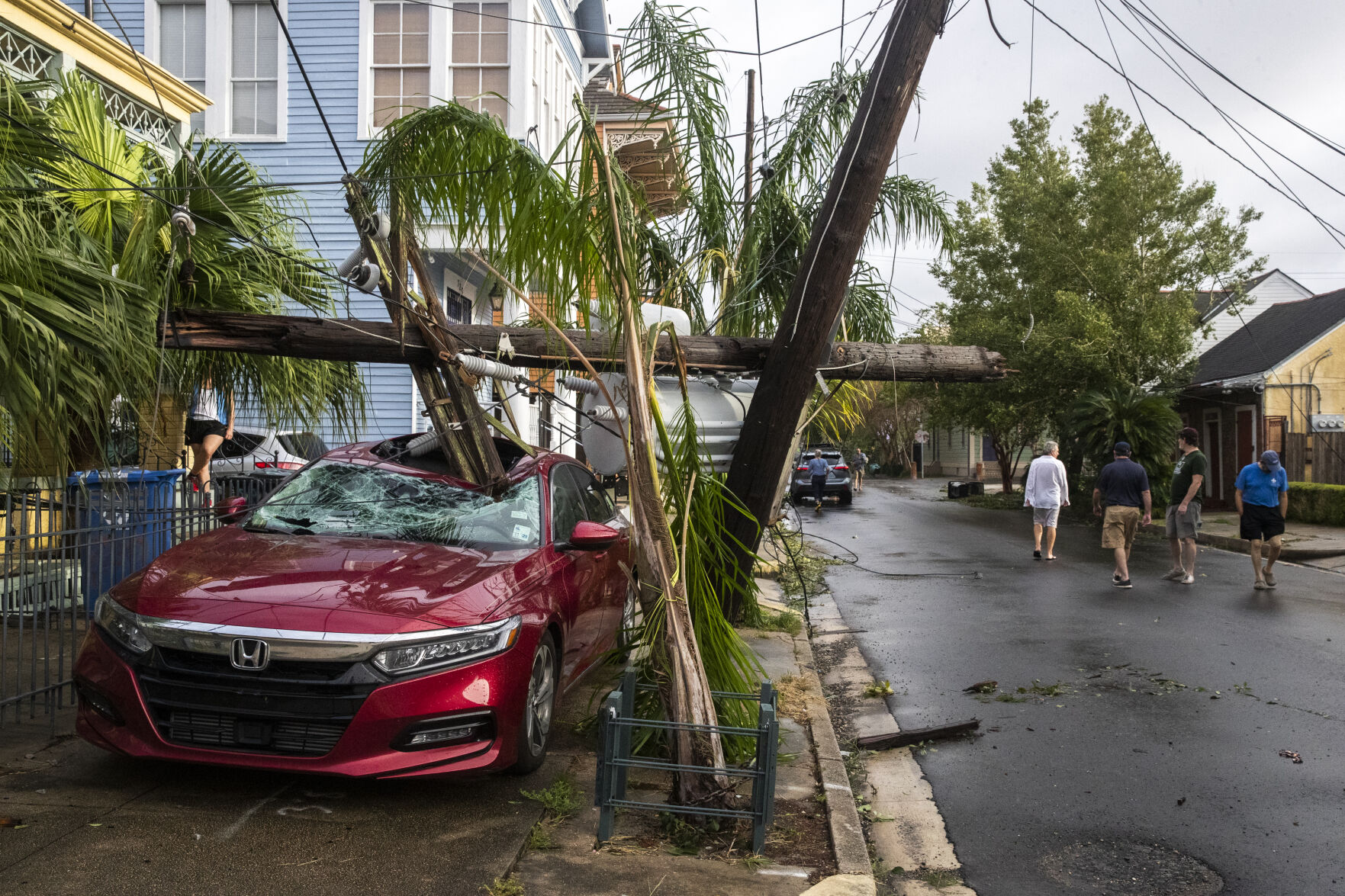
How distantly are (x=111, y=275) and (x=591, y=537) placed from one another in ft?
10.4

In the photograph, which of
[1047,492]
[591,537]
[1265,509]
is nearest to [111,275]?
[591,537]

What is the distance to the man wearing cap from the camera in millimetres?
12430

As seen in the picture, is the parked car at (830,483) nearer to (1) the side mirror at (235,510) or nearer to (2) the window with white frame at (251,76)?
(2) the window with white frame at (251,76)

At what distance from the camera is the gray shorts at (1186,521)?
1294 centimetres

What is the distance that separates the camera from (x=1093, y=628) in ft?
32.3

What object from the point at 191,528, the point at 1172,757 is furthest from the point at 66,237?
the point at 1172,757

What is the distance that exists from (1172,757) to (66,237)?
682 centimetres

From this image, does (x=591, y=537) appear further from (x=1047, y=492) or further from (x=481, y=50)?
(x=481, y=50)

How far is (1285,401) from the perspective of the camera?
1002 inches

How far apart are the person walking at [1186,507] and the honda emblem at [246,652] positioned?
11338 millimetres

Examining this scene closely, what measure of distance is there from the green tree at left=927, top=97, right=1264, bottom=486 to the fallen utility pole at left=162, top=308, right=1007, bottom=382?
17.0 metres

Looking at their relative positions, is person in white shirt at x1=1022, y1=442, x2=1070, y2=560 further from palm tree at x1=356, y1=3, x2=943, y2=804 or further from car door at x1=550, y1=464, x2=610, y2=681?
car door at x1=550, y1=464, x2=610, y2=681

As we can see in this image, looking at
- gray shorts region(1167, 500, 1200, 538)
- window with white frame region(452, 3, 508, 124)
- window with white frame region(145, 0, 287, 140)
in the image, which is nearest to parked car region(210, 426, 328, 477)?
window with white frame region(145, 0, 287, 140)

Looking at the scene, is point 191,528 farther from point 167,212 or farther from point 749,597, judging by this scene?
point 749,597
